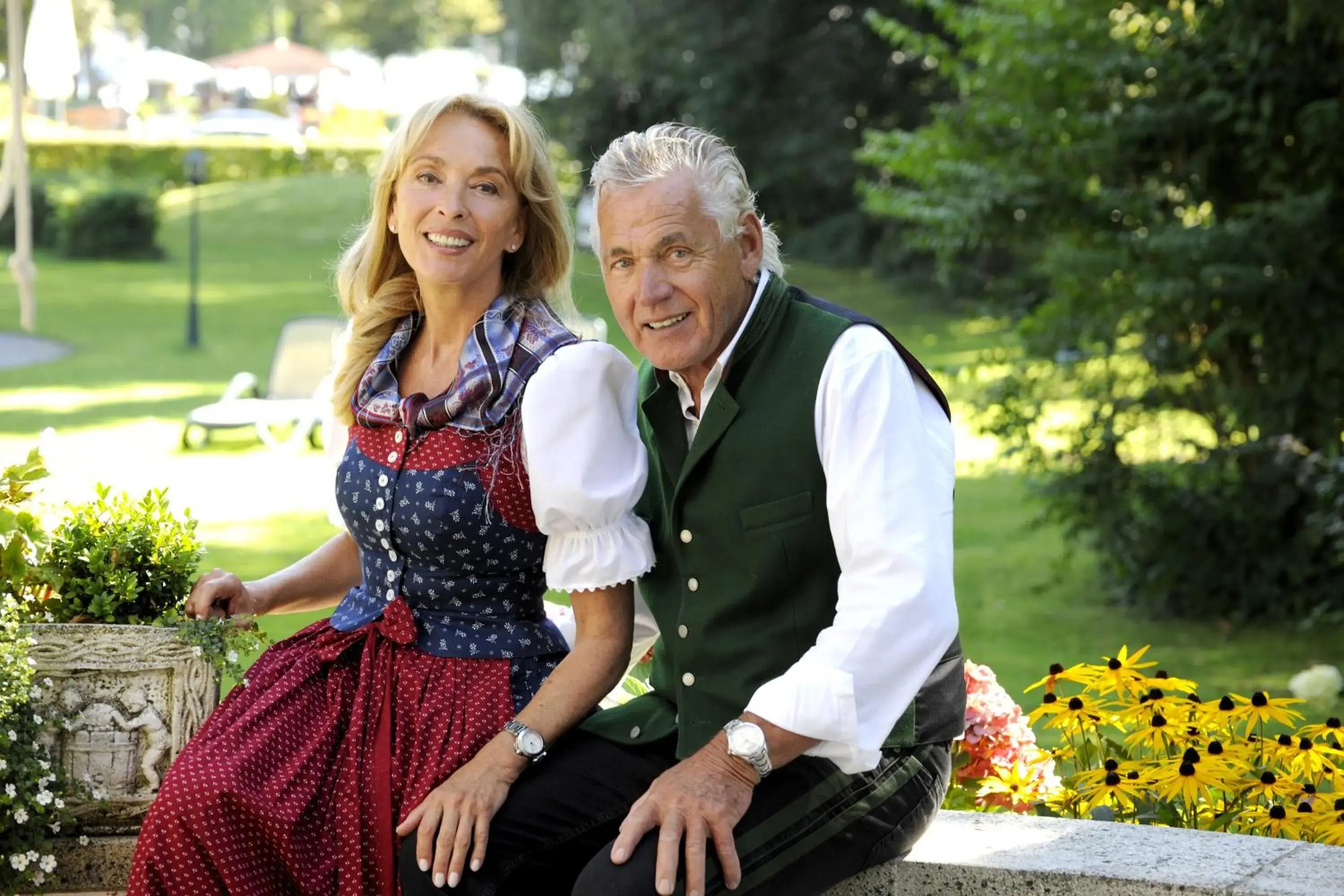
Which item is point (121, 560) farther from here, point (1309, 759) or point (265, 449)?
point (265, 449)

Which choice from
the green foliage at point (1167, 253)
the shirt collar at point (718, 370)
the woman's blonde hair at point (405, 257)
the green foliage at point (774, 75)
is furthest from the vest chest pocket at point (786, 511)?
the green foliage at point (774, 75)

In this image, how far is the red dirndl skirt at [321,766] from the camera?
2406 millimetres

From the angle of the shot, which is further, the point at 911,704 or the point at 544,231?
the point at 544,231

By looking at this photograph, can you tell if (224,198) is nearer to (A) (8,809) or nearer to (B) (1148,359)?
(B) (1148,359)

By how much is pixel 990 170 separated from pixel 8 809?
498 cm

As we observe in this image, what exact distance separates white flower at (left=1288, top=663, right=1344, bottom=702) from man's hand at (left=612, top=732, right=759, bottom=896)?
188 centimetres

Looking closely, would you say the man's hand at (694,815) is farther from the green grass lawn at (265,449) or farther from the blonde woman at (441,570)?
A: the green grass lawn at (265,449)

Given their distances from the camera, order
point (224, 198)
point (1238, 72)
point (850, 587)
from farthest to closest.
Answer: point (224, 198), point (1238, 72), point (850, 587)

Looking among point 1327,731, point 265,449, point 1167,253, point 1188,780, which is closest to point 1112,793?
point 1188,780

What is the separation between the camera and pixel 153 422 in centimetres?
1311

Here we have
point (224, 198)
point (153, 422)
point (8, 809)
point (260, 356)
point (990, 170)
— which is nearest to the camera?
Result: point (8, 809)

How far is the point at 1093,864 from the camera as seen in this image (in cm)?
240

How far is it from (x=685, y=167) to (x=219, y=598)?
3.60ft

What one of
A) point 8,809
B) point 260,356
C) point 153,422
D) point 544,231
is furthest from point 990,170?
point 260,356
